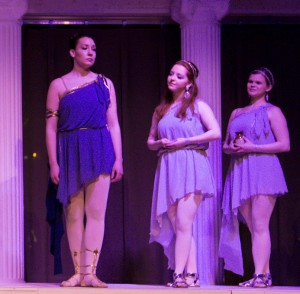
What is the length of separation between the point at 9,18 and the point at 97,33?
858 millimetres

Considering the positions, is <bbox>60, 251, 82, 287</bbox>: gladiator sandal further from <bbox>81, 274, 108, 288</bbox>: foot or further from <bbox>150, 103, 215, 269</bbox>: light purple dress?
<bbox>150, 103, 215, 269</bbox>: light purple dress

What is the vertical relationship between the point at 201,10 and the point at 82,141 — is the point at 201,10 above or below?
above

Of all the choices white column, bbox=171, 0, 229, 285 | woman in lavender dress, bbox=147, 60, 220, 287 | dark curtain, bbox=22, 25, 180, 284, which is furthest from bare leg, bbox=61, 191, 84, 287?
dark curtain, bbox=22, 25, 180, 284

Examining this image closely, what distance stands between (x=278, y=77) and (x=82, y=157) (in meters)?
2.53

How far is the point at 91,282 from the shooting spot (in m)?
5.48

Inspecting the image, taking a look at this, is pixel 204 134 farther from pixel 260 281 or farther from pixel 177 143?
pixel 260 281

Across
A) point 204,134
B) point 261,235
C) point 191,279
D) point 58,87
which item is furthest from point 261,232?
point 58,87

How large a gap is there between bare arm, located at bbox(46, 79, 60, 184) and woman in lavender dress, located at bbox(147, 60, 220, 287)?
26.5 inches

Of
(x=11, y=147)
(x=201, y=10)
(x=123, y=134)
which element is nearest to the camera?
(x=11, y=147)

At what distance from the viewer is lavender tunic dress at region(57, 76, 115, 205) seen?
5.52 metres

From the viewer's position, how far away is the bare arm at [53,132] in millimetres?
5562

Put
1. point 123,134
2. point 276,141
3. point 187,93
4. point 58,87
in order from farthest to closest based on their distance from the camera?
point 123,134 → point 276,141 → point 187,93 → point 58,87

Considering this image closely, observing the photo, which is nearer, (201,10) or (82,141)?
(82,141)

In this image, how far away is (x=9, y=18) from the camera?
6820mm
